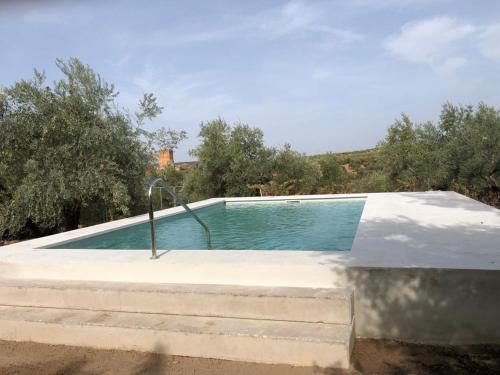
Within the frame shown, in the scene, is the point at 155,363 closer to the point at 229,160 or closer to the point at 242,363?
the point at 242,363

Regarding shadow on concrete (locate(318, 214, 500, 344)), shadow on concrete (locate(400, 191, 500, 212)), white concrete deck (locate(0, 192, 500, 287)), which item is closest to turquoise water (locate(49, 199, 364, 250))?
white concrete deck (locate(0, 192, 500, 287))

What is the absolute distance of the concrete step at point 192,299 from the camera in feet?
10.1

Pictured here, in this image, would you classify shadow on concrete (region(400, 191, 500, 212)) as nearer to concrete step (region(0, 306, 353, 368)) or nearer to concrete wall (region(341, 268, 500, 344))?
concrete wall (region(341, 268, 500, 344))

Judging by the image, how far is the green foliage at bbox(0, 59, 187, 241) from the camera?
25.5 feet

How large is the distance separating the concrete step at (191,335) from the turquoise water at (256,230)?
2.42 metres

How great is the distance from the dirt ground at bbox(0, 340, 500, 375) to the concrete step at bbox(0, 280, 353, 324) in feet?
1.17

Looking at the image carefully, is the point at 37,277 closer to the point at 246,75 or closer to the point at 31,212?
the point at 31,212

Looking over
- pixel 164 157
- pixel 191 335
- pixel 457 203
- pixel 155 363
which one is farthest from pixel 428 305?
pixel 164 157

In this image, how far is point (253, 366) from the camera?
9.37ft

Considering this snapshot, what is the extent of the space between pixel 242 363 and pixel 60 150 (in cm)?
651

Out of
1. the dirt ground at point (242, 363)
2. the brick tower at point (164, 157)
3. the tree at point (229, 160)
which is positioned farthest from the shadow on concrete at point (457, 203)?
the tree at point (229, 160)

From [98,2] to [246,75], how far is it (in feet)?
40.1

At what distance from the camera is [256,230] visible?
8.08 metres

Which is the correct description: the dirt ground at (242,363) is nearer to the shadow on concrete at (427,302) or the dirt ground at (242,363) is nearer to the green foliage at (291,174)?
the shadow on concrete at (427,302)
